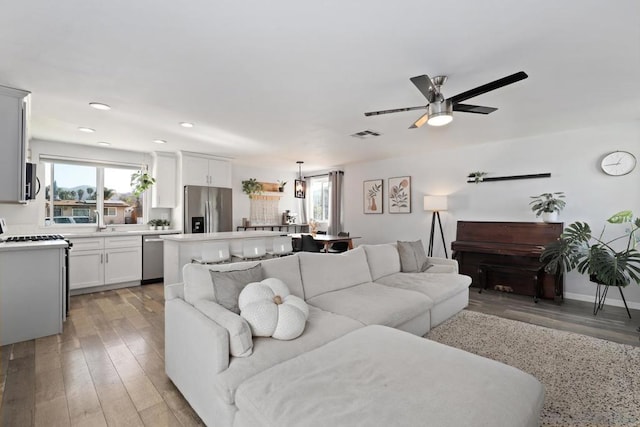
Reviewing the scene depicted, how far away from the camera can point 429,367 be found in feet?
4.86

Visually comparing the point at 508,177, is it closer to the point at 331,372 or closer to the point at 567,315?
the point at 567,315

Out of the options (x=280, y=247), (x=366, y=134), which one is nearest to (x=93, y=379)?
(x=280, y=247)

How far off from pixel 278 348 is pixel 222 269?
Result: 87cm

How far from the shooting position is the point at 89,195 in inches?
205

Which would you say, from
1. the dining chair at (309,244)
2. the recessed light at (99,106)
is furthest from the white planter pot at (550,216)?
the recessed light at (99,106)

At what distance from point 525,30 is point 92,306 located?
538 cm

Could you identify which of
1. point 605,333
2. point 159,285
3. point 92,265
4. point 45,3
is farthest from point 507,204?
point 92,265

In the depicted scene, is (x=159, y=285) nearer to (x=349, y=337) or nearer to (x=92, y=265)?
(x=92, y=265)

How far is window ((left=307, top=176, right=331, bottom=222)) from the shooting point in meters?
8.12

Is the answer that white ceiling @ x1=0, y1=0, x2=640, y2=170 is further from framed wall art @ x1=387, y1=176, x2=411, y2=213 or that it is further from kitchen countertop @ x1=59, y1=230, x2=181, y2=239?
framed wall art @ x1=387, y1=176, x2=411, y2=213

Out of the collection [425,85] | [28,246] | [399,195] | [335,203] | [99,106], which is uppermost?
[99,106]

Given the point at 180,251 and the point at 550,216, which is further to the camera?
the point at 550,216

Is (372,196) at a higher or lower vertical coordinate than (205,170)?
lower

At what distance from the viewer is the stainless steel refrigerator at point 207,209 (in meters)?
5.57
